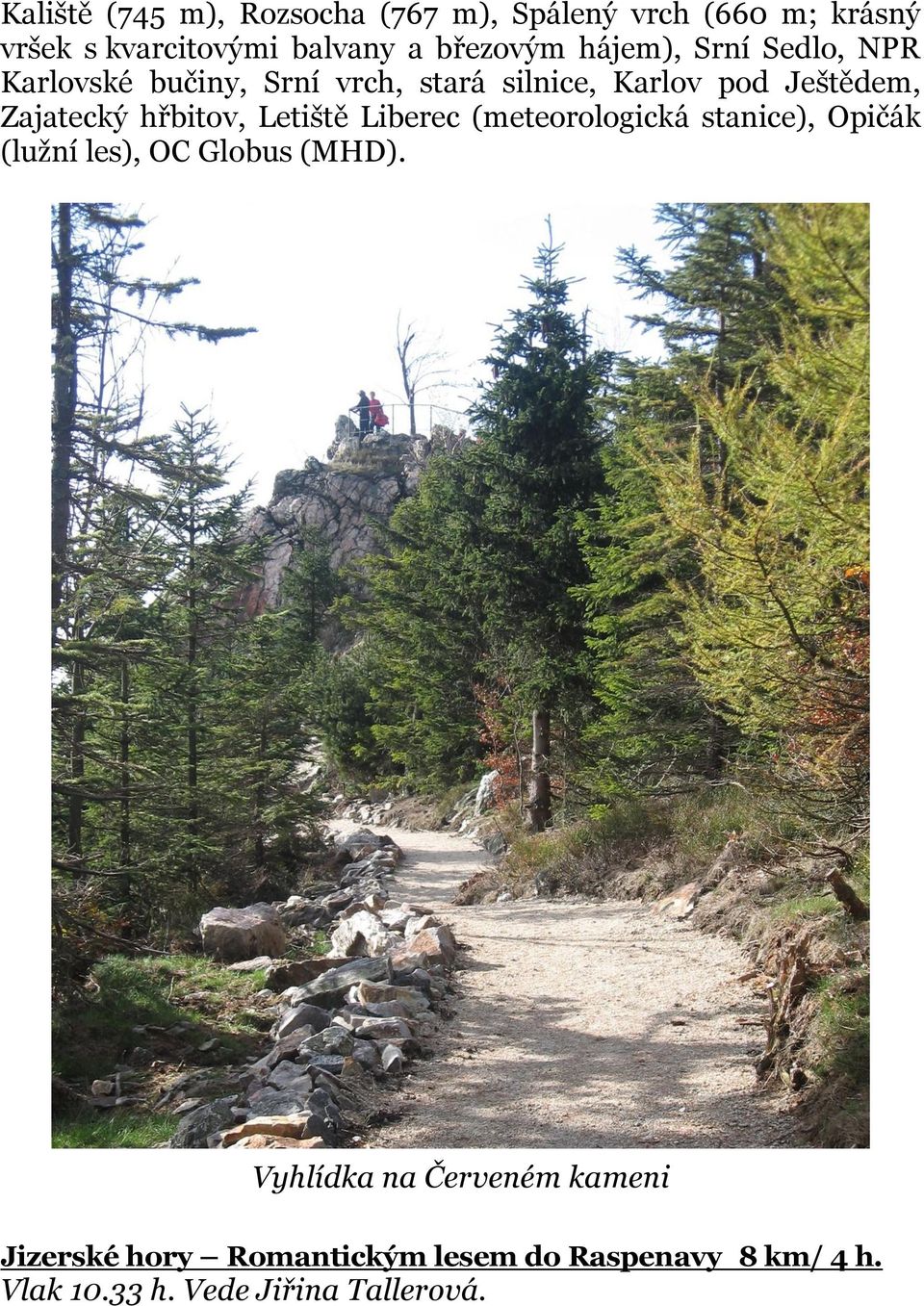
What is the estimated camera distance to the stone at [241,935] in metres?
10.2

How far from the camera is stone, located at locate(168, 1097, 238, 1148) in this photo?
4.77 m

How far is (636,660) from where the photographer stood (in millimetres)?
12641

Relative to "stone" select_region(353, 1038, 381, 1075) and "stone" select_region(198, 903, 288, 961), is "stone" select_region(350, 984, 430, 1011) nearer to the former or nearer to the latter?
"stone" select_region(353, 1038, 381, 1075)

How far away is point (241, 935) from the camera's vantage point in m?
10.3

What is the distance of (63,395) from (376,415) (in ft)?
125

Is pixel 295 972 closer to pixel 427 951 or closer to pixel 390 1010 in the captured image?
pixel 427 951

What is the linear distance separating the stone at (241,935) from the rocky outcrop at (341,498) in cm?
3221

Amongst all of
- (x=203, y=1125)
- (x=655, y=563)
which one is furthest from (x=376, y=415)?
(x=203, y=1125)

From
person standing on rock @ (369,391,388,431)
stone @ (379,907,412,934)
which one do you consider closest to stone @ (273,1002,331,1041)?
stone @ (379,907,412,934)

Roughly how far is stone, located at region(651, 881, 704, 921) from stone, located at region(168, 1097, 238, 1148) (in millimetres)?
6285

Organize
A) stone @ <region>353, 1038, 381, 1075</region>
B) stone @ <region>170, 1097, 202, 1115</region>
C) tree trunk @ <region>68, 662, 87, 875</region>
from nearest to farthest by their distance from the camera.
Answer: stone @ <region>353, 1038, 381, 1075</region> < stone @ <region>170, 1097, 202, 1115</region> < tree trunk @ <region>68, 662, 87, 875</region>
